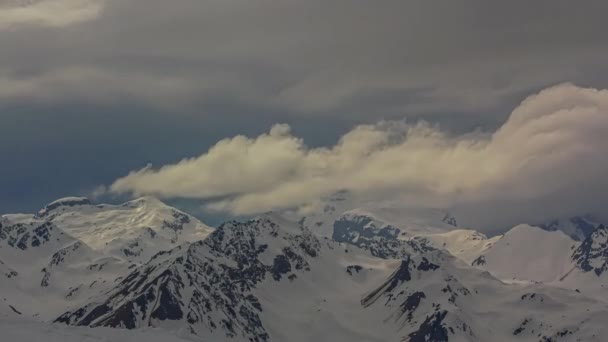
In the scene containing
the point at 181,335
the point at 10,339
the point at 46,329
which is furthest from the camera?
the point at 181,335

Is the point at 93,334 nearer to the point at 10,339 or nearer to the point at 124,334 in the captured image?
the point at 124,334

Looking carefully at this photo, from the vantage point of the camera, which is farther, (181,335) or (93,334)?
(181,335)

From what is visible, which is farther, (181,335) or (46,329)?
(181,335)

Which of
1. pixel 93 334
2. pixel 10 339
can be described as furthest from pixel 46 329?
pixel 10 339

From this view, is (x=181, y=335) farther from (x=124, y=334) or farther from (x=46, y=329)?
(x=46, y=329)

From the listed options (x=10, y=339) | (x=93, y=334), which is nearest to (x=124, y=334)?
(x=93, y=334)

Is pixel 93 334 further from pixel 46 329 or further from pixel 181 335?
pixel 181 335

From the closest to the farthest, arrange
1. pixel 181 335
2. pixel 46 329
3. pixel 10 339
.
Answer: pixel 10 339, pixel 46 329, pixel 181 335

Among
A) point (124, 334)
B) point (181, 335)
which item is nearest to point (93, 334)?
point (124, 334)
